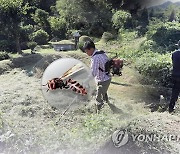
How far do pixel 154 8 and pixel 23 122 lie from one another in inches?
634

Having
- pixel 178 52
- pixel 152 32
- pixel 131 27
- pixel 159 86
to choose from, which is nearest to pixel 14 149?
pixel 178 52

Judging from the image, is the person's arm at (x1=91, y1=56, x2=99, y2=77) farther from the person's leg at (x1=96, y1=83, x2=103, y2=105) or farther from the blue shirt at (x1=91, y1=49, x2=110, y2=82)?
the person's leg at (x1=96, y1=83, x2=103, y2=105)

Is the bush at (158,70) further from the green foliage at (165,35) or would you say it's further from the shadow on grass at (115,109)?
the green foliage at (165,35)

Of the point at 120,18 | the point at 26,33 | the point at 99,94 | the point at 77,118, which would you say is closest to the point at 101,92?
the point at 99,94

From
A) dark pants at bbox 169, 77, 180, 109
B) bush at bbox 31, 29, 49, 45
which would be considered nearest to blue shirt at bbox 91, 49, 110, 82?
dark pants at bbox 169, 77, 180, 109

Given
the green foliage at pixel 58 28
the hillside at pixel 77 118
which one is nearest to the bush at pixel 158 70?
the hillside at pixel 77 118

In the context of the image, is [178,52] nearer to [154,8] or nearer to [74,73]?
[74,73]

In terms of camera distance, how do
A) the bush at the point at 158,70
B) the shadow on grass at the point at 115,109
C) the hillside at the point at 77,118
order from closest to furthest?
the hillside at the point at 77,118 < the shadow on grass at the point at 115,109 < the bush at the point at 158,70

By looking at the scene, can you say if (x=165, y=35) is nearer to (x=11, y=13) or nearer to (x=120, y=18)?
(x=120, y=18)

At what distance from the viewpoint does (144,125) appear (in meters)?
4.55
